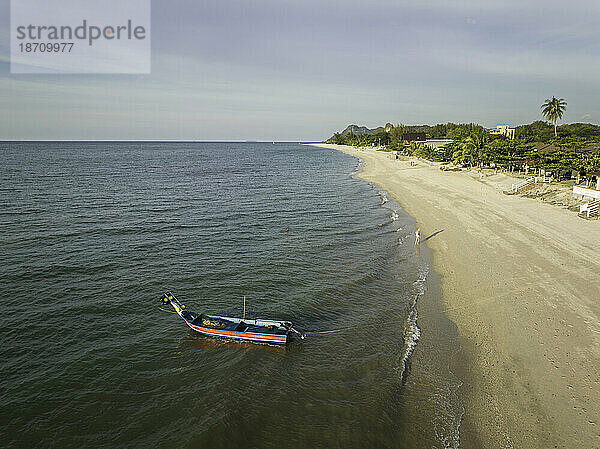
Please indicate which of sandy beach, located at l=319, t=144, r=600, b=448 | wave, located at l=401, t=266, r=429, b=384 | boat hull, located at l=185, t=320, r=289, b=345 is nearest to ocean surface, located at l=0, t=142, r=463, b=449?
wave, located at l=401, t=266, r=429, b=384

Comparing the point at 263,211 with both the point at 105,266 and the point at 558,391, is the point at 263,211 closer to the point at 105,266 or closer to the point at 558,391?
the point at 105,266

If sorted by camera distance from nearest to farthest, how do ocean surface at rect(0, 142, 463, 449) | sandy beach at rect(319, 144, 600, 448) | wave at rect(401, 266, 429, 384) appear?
1. sandy beach at rect(319, 144, 600, 448)
2. ocean surface at rect(0, 142, 463, 449)
3. wave at rect(401, 266, 429, 384)

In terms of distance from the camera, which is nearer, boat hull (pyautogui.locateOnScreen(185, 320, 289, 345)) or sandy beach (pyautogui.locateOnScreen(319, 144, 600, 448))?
sandy beach (pyautogui.locateOnScreen(319, 144, 600, 448))

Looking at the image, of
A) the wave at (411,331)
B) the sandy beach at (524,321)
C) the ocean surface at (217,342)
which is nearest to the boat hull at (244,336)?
the ocean surface at (217,342)

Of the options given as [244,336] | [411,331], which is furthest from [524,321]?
[244,336]

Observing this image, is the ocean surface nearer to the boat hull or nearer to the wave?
the wave

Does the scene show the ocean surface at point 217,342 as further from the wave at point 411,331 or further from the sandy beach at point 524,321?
the sandy beach at point 524,321

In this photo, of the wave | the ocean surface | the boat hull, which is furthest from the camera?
the boat hull

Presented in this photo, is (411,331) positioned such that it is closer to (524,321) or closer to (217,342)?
(524,321)
